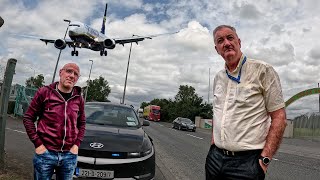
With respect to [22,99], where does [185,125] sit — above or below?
below

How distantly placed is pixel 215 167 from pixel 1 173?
4454 millimetres

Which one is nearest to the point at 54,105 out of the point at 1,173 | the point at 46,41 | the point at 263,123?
the point at 263,123

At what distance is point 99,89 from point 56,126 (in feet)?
260

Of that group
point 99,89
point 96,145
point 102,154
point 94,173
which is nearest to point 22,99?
point 96,145

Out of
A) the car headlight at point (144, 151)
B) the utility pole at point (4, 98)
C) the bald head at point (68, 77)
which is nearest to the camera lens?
the bald head at point (68, 77)

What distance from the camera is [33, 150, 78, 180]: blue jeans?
3.44 metres

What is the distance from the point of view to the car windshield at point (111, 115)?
23.0 feet

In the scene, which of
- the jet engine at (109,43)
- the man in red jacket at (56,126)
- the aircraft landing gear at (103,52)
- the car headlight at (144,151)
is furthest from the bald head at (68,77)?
the aircraft landing gear at (103,52)

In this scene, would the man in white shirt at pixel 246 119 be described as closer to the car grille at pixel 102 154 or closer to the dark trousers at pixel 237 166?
the dark trousers at pixel 237 166

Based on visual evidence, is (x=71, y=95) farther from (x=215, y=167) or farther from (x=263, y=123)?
(x=263, y=123)

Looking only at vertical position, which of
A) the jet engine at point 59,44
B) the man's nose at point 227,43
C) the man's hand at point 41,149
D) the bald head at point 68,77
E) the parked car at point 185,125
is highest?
the jet engine at point 59,44

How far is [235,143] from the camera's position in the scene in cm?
267

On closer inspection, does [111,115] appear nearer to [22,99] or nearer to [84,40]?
[22,99]

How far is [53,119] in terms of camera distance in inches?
138
